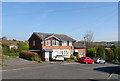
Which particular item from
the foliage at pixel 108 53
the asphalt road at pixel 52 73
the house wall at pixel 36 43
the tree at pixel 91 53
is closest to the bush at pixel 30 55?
the house wall at pixel 36 43

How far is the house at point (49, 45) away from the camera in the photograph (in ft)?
111

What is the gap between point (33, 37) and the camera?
121 ft

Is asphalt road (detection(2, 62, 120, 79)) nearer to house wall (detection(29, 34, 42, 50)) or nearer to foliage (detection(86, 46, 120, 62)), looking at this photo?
house wall (detection(29, 34, 42, 50))

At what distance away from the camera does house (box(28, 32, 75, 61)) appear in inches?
1329

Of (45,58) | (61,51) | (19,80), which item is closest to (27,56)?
(45,58)

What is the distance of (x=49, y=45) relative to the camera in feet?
116

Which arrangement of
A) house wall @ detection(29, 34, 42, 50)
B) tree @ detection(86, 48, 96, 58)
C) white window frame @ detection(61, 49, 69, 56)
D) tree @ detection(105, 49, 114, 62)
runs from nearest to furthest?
1. house wall @ detection(29, 34, 42, 50)
2. white window frame @ detection(61, 49, 69, 56)
3. tree @ detection(105, 49, 114, 62)
4. tree @ detection(86, 48, 96, 58)

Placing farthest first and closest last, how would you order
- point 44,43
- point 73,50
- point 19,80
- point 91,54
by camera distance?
point 91,54, point 73,50, point 44,43, point 19,80

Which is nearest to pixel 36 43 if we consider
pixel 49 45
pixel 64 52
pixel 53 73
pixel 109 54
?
pixel 49 45

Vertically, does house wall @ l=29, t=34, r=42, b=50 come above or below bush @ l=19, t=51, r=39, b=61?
above

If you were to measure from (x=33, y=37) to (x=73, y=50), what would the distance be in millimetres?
11361

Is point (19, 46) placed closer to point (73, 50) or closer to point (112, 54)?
point (73, 50)

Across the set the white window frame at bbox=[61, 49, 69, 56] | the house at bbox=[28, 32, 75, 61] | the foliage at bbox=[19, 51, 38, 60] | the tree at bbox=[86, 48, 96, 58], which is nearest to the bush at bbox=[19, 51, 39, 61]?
the foliage at bbox=[19, 51, 38, 60]

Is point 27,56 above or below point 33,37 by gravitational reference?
below
